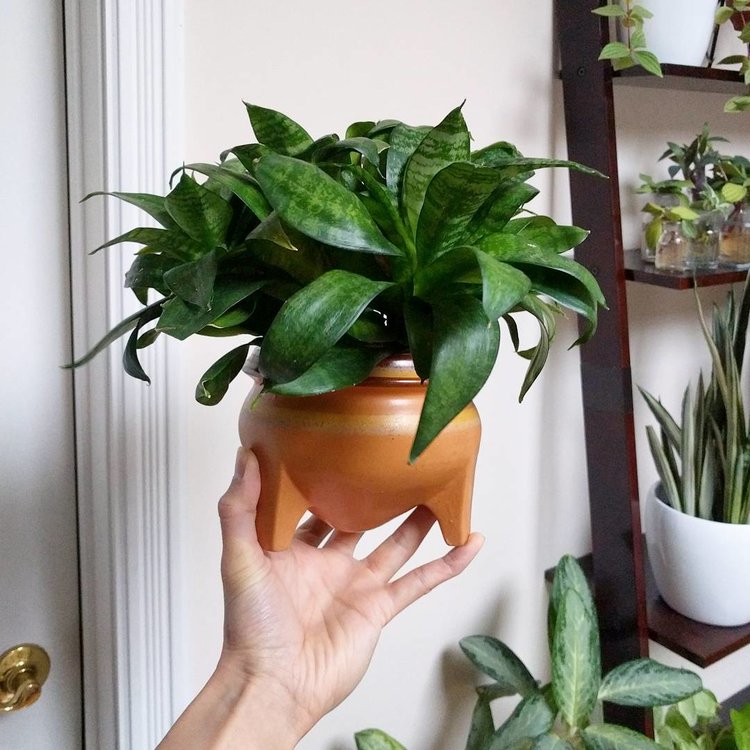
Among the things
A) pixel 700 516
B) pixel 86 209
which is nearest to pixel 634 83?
pixel 700 516

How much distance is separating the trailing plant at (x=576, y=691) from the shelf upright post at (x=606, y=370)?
8 centimetres

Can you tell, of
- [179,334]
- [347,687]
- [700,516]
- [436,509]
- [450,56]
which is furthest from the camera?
[700,516]

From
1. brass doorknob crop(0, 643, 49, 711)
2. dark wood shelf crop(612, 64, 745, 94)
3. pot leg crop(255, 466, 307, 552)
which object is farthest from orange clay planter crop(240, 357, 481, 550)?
dark wood shelf crop(612, 64, 745, 94)

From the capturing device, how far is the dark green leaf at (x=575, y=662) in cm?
93

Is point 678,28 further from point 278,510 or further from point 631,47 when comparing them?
point 278,510

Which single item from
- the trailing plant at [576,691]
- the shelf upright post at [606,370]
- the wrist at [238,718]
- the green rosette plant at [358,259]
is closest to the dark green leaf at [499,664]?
the trailing plant at [576,691]

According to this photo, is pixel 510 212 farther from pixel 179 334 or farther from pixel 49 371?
pixel 49 371

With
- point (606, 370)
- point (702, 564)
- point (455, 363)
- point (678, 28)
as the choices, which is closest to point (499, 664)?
point (702, 564)

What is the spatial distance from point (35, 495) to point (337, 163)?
504 mm

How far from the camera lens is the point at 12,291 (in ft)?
2.34

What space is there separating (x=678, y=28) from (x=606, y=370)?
0.47 m

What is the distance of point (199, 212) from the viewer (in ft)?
1.51

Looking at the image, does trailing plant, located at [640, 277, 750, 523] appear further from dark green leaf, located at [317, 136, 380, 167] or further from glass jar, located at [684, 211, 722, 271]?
dark green leaf, located at [317, 136, 380, 167]

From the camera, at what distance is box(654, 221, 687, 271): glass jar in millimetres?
1021
